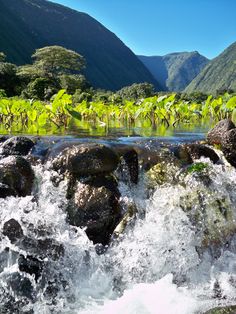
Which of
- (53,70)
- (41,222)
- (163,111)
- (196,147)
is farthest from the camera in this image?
(53,70)

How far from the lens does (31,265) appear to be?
7086 millimetres

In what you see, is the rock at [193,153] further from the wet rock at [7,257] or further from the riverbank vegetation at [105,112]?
the riverbank vegetation at [105,112]

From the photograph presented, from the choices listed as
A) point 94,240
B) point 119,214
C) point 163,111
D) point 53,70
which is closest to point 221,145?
point 119,214

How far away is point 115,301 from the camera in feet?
21.9

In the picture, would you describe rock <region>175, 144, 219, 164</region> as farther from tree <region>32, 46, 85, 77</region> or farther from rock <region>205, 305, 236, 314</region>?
tree <region>32, 46, 85, 77</region>

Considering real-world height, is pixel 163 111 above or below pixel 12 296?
above

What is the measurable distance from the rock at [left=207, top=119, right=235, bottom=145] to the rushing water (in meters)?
0.90

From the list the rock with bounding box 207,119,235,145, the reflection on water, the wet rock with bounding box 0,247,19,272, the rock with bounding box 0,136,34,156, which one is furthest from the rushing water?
the reflection on water

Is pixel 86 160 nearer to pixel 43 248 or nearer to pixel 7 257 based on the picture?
pixel 43 248

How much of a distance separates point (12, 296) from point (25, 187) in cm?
182

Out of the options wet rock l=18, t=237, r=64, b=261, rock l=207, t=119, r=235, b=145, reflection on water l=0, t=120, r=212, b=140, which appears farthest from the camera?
reflection on water l=0, t=120, r=212, b=140

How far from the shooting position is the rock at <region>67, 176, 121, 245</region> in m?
7.48

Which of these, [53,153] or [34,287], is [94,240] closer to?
[34,287]

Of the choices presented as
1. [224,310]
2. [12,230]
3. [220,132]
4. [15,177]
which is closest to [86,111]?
[220,132]
